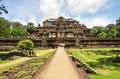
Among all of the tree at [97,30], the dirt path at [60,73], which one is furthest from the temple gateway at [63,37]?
the dirt path at [60,73]

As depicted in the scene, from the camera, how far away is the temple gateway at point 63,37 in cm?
8031

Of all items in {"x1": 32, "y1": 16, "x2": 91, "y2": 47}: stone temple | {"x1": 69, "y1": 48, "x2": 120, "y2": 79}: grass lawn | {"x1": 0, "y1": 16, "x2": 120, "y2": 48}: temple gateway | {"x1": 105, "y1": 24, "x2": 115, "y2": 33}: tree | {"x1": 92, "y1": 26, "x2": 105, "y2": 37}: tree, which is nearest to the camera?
{"x1": 69, "y1": 48, "x2": 120, "y2": 79}: grass lawn

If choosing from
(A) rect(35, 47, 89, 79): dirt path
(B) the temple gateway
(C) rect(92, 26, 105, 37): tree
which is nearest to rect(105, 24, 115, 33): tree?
(C) rect(92, 26, 105, 37): tree

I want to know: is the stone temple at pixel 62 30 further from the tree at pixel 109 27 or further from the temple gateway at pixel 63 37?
the tree at pixel 109 27

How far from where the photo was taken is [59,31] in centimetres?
9162

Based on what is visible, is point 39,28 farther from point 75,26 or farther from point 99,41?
point 99,41

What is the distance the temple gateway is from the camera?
80.3 m

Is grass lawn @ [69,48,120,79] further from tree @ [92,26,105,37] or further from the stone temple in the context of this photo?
tree @ [92,26,105,37]

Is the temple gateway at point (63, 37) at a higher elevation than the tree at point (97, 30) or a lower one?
lower

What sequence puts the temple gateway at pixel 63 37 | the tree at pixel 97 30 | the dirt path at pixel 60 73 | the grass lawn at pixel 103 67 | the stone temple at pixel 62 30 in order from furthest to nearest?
the tree at pixel 97 30 → the stone temple at pixel 62 30 → the temple gateway at pixel 63 37 → the grass lawn at pixel 103 67 → the dirt path at pixel 60 73

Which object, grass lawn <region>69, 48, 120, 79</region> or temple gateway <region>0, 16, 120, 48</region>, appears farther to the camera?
temple gateway <region>0, 16, 120, 48</region>

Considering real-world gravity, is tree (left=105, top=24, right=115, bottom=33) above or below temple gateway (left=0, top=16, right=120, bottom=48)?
above

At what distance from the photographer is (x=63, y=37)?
275 feet

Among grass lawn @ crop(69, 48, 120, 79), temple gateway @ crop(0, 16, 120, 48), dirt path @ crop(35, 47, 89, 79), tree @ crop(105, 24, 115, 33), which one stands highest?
tree @ crop(105, 24, 115, 33)
